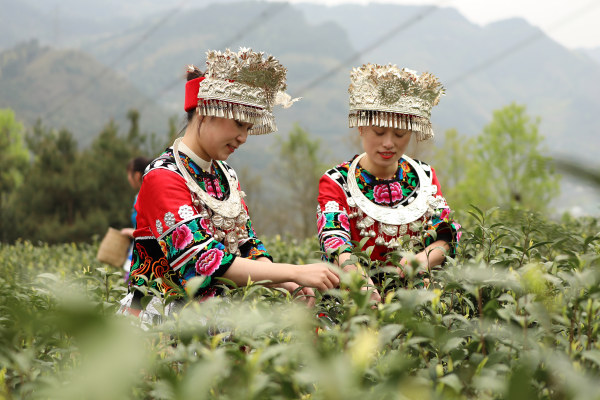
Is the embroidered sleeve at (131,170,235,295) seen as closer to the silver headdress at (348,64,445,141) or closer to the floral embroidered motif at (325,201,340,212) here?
the floral embroidered motif at (325,201,340,212)

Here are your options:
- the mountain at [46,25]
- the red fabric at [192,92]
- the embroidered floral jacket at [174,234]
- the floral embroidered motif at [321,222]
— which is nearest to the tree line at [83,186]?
the floral embroidered motif at [321,222]

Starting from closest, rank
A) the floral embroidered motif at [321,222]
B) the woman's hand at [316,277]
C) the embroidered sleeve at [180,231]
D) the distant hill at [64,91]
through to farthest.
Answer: the woman's hand at [316,277] → the embroidered sleeve at [180,231] → the floral embroidered motif at [321,222] → the distant hill at [64,91]

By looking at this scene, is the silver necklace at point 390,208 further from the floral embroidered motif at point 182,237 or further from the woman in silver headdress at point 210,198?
the floral embroidered motif at point 182,237

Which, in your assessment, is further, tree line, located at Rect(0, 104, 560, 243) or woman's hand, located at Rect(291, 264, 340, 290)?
tree line, located at Rect(0, 104, 560, 243)

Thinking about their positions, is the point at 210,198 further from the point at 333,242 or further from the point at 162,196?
the point at 333,242

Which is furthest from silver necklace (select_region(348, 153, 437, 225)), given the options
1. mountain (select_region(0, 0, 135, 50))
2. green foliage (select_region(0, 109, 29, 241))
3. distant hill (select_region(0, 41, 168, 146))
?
mountain (select_region(0, 0, 135, 50))

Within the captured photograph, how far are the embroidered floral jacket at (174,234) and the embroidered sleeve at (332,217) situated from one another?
485 mm

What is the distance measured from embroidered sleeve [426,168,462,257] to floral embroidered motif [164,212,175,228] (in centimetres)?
118

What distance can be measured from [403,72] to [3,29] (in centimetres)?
16135

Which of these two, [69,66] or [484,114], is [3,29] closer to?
[69,66]

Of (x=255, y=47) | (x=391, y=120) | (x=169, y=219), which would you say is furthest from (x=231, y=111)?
(x=255, y=47)

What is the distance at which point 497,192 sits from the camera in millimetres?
24188

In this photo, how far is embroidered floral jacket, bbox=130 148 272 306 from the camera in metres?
1.80

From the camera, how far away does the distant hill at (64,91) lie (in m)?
86.1
